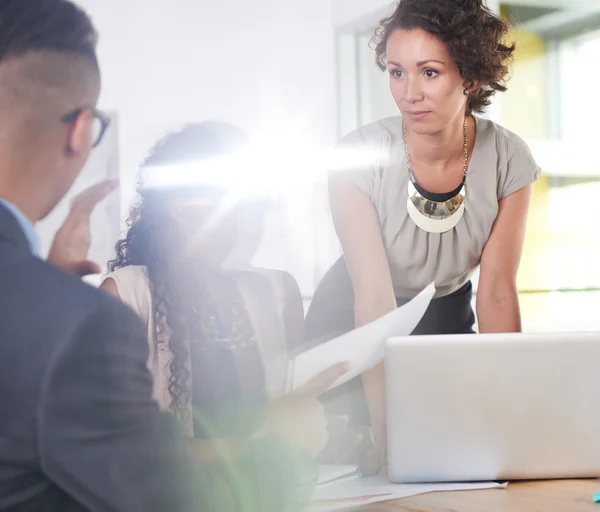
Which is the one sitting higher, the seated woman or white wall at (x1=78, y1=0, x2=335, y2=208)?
white wall at (x1=78, y1=0, x2=335, y2=208)

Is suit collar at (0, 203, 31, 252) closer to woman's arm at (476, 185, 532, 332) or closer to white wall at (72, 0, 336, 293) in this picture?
white wall at (72, 0, 336, 293)

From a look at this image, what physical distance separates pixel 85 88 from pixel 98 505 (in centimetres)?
98

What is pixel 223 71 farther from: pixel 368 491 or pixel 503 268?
pixel 368 491

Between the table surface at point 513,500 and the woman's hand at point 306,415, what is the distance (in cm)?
62

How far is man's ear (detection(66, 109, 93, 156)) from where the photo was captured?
5.33ft

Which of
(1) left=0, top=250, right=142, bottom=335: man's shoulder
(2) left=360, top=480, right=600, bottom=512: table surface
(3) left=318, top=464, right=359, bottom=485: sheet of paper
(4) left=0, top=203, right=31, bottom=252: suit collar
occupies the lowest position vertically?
(3) left=318, top=464, right=359, bottom=485: sheet of paper

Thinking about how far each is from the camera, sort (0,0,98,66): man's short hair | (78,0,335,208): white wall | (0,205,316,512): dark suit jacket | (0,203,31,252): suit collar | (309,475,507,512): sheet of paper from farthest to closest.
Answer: (78,0,335,208): white wall → (0,0,98,66): man's short hair → (309,475,507,512): sheet of paper → (0,203,31,252): suit collar → (0,205,316,512): dark suit jacket

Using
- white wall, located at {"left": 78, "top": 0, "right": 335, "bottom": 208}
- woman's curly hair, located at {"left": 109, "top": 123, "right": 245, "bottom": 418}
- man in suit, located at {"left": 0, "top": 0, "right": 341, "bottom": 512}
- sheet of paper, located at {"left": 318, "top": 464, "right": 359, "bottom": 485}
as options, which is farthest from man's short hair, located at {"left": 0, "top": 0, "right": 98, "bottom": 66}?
sheet of paper, located at {"left": 318, "top": 464, "right": 359, "bottom": 485}

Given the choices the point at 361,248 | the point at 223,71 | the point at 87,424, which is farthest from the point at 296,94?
the point at 87,424

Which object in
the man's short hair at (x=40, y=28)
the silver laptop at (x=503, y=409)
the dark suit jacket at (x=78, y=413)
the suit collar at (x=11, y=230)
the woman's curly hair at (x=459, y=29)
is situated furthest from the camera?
the woman's curly hair at (x=459, y=29)

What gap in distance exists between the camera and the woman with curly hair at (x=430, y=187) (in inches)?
77.6

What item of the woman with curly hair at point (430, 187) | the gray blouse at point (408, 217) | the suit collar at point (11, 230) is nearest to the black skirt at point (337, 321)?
the woman with curly hair at point (430, 187)

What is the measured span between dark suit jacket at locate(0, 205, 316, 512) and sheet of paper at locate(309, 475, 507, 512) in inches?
6.1

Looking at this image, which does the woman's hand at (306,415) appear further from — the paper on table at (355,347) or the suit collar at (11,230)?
the suit collar at (11,230)
